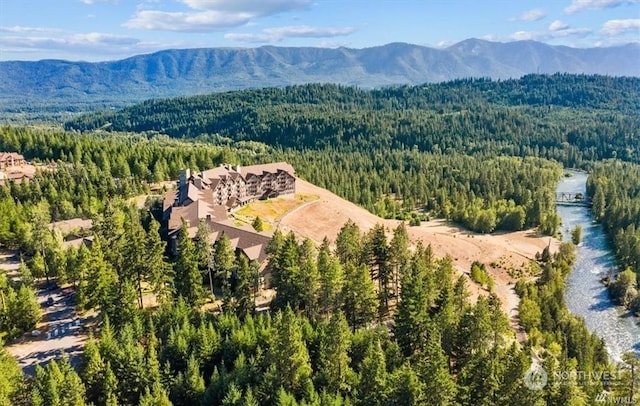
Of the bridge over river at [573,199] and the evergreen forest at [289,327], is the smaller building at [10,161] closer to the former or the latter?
the evergreen forest at [289,327]

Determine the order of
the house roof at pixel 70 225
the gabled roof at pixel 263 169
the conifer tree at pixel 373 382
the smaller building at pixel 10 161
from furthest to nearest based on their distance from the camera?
the smaller building at pixel 10 161
the gabled roof at pixel 263 169
the house roof at pixel 70 225
the conifer tree at pixel 373 382

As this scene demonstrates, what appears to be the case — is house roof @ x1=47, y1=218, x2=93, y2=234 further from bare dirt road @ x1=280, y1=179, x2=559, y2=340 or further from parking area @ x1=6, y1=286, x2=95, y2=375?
bare dirt road @ x1=280, y1=179, x2=559, y2=340

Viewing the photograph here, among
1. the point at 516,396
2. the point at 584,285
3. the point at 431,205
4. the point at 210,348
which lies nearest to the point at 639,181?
the point at 431,205

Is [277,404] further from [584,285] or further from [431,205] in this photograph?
[431,205]

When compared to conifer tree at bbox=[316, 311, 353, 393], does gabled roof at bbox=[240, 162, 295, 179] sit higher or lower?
higher

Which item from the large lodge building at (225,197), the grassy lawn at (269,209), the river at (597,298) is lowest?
the river at (597,298)

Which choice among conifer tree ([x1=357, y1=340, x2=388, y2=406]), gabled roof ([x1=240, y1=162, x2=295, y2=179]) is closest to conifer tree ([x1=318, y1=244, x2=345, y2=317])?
conifer tree ([x1=357, y1=340, x2=388, y2=406])

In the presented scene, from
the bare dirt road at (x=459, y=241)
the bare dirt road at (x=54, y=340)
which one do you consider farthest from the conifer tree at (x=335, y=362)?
the bare dirt road at (x=459, y=241)
